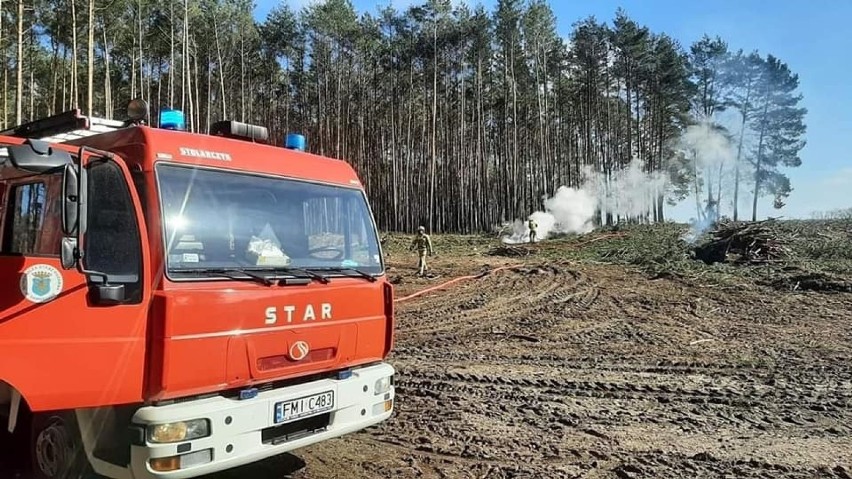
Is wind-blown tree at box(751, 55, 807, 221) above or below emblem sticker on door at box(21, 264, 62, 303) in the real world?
above

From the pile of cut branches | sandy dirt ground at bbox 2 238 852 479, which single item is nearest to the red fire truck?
sandy dirt ground at bbox 2 238 852 479

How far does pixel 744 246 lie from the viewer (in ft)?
56.7

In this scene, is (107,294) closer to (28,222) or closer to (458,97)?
(28,222)

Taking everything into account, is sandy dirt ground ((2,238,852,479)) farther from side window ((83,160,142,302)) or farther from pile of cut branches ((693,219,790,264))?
pile of cut branches ((693,219,790,264))

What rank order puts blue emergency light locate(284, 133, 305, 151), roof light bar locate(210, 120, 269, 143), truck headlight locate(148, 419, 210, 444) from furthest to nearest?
blue emergency light locate(284, 133, 305, 151)
roof light bar locate(210, 120, 269, 143)
truck headlight locate(148, 419, 210, 444)

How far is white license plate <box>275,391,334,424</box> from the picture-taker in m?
3.51

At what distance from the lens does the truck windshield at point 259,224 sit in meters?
3.39

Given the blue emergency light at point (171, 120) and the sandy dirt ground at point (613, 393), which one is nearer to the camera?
the blue emergency light at point (171, 120)

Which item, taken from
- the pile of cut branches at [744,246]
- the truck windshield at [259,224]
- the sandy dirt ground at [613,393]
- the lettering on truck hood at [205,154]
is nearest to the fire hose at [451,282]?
the sandy dirt ground at [613,393]

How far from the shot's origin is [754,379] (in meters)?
7.00

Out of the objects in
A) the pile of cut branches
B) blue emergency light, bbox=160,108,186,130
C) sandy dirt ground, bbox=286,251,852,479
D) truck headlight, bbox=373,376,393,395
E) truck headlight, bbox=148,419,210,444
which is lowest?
sandy dirt ground, bbox=286,251,852,479

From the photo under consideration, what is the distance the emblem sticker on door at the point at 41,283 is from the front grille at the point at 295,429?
1.33m

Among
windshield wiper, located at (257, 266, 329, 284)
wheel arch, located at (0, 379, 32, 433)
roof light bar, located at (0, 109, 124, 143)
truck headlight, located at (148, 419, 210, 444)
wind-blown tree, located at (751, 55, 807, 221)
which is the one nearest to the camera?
truck headlight, located at (148, 419, 210, 444)

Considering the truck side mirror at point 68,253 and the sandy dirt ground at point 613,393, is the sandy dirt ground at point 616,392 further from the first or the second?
the truck side mirror at point 68,253
